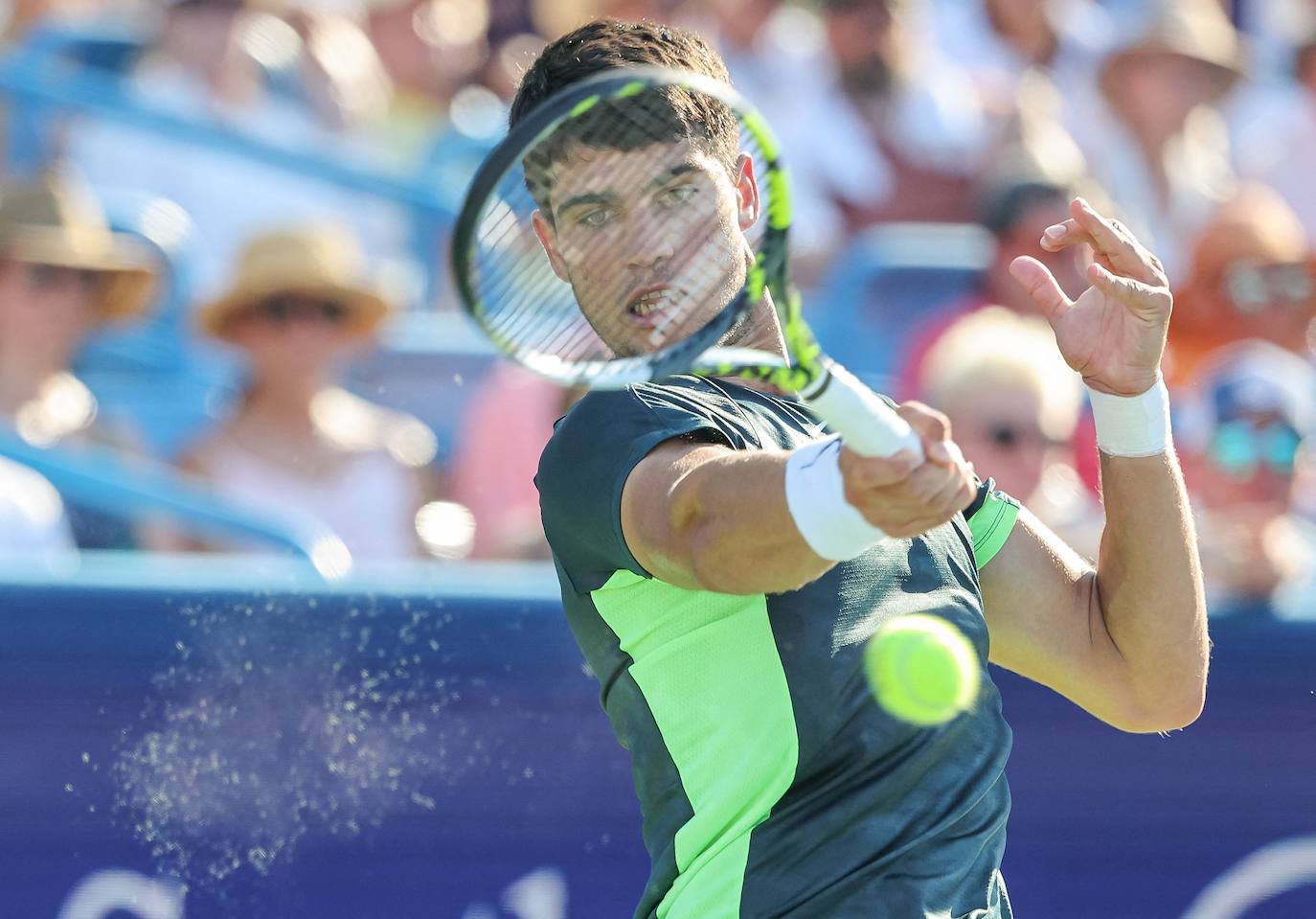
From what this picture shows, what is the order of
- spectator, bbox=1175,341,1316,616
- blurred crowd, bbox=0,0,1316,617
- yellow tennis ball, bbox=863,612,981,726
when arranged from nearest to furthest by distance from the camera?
yellow tennis ball, bbox=863,612,981,726 → spectator, bbox=1175,341,1316,616 → blurred crowd, bbox=0,0,1316,617

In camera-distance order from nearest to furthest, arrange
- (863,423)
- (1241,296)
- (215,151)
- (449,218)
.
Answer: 1. (863,423)
2. (1241,296)
3. (215,151)
4. (449,218)

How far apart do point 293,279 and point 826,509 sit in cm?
372

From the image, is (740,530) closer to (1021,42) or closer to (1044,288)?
(1044,288)

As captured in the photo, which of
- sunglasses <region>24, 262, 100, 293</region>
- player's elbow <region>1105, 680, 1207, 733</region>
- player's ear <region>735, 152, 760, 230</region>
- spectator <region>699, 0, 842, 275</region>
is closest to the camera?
player's ear <region>735, 152, 760, 230</region>

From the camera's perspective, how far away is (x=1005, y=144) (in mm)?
6000

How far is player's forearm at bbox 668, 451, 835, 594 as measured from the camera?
71.5 inches

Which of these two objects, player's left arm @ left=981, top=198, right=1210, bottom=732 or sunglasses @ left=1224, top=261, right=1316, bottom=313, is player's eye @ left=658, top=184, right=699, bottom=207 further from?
sunglasses @ left=1224, top=261, right=1316, bottom=313

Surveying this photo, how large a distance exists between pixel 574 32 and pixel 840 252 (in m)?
4.00

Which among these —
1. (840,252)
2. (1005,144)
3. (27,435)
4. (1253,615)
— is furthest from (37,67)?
(1253,615)

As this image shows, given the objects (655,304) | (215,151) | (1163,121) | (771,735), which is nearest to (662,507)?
(655,304)

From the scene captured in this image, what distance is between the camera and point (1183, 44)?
6.38m

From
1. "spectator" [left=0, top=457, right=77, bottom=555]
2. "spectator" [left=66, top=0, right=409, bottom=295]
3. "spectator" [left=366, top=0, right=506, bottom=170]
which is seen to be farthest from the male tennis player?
"spectator" [left=366, top=0, right=506, bottom=170]

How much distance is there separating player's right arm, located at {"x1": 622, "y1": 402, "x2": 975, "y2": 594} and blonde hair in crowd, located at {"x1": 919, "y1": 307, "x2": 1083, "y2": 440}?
240 centimetres

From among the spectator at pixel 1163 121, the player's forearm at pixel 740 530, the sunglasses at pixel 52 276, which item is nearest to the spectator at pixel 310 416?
the sunglasses at pixel 52 276
